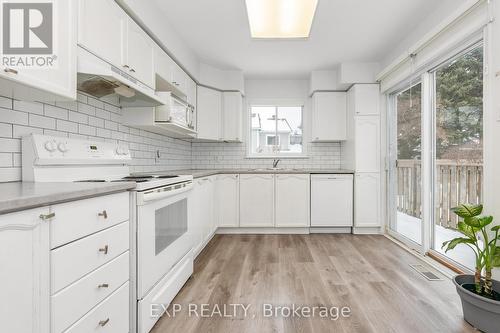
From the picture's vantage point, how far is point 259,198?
156 inches

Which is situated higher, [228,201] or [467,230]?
[467,230]

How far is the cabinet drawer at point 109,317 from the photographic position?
1.14 m

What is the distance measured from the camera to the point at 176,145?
3.85m

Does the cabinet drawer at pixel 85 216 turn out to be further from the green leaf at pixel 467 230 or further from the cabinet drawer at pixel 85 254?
the green leaf at pixel 467 230

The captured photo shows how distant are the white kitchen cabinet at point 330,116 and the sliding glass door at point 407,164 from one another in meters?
0.74

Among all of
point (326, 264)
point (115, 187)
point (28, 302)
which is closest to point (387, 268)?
point (326, 264)

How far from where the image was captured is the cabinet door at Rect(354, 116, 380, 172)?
3.88 meters

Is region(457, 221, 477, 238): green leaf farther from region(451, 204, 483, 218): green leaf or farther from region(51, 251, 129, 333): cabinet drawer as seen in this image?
region(51, 251, 129, 333): cabinet drawer

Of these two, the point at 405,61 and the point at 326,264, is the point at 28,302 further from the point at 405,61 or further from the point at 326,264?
the point at 405,61

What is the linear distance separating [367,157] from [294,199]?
48.9 inches

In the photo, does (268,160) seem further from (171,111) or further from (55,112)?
(55,112)

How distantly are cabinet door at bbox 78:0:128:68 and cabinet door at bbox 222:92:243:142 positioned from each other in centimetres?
228

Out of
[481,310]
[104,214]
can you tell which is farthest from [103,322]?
[481,310]

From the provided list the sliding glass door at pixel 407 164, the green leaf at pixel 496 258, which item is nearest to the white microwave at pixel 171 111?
the green leaf at pixel 496 258
